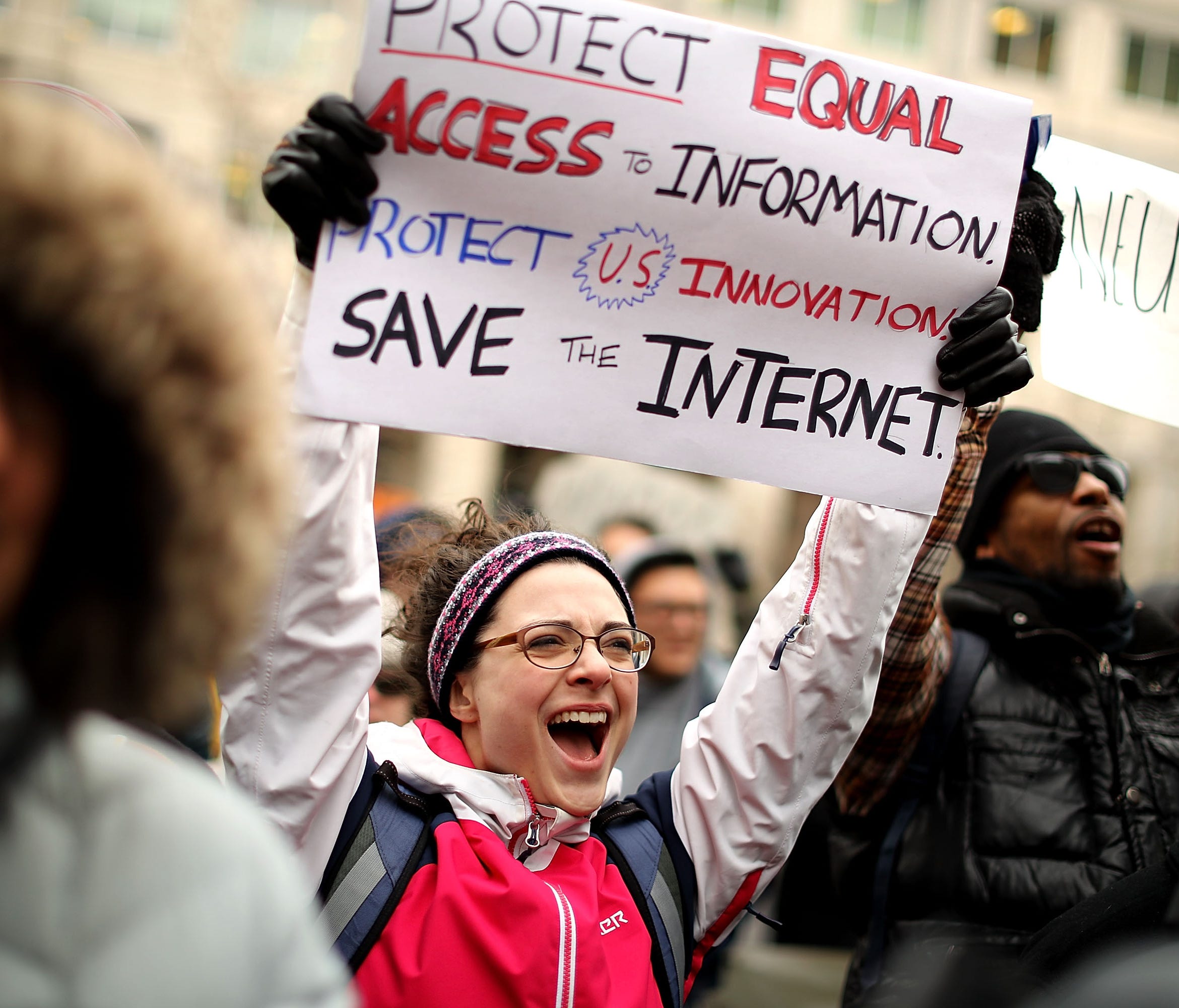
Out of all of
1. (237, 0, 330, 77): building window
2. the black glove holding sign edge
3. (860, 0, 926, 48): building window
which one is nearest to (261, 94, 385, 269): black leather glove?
the black glove holding sign edge

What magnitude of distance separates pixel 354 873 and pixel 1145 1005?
121cm

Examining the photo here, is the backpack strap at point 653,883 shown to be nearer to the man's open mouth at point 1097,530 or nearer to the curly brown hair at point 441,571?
the curly brown hair at point 441,571

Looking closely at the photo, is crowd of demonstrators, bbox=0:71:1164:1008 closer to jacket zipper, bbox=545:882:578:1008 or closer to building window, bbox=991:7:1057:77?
jacket zipper, bbox=545:882:578:1008

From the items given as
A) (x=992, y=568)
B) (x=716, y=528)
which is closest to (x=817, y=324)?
(x=992, y=568)

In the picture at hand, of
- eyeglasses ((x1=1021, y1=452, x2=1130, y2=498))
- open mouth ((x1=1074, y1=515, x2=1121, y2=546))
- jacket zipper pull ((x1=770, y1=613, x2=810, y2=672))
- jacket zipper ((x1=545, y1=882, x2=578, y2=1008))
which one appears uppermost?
eyeglasses ((x1=1021, y1=452, x2=1130, y2=498))

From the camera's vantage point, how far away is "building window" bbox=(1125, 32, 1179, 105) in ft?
65.5

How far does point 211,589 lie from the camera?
105cm

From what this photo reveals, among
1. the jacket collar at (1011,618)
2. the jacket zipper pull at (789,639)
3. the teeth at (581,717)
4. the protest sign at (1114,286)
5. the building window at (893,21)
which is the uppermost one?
the building window at (893,21)

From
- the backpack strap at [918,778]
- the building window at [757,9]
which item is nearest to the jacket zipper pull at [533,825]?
the backpack strap at [918,778]

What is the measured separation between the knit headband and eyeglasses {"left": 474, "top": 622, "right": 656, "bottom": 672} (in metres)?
0.07

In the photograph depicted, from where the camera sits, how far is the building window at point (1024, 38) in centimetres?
1967

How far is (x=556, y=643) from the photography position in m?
2.07

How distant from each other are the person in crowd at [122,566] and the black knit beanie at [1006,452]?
2.15 metres

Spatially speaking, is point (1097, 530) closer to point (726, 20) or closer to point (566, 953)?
point (566, 953)
